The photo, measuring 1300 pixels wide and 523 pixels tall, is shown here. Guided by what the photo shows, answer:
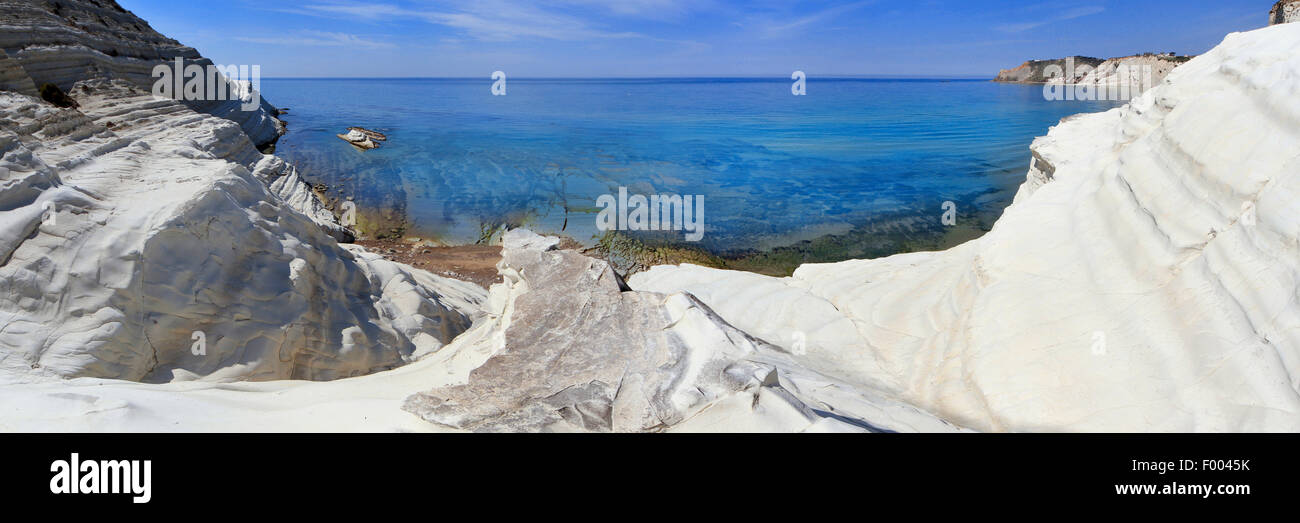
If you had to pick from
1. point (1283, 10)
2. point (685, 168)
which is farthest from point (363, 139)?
point (1283, 10)

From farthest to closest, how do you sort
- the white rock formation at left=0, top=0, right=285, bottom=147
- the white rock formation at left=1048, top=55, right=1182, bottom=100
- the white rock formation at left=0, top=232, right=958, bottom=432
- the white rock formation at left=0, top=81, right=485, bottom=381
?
the white rock formation at left=1048, top=55, right=1182, bottom=100
the white rock formation at left=0, top=0, right=285, bottom=147
the white rock formation at left=0, top=81, right=485, bottom=381
the white rock formation at left=0, top=232, right=958, bottom=432

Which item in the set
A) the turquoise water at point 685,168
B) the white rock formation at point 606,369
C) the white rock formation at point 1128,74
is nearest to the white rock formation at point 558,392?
the white rock formation at point 606,369

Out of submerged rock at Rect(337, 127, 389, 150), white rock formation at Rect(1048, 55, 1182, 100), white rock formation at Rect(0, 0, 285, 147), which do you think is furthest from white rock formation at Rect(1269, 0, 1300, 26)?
white rock formation at Rect(0, 0, 285, 147)

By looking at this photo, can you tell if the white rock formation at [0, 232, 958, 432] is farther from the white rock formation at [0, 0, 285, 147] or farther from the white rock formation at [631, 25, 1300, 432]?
the white rock formation at [0, 0, 285, 147]

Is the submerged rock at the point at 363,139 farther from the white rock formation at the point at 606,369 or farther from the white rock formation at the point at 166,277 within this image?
the white rock formation at the point at 606,369

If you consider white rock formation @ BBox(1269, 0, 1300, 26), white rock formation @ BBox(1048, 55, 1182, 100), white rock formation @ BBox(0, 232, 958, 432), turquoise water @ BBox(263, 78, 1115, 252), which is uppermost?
white rock formation @ BBox(1048, 55, 1182, 100)

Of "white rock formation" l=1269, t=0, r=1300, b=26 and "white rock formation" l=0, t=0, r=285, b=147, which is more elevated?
"white rock formation" l=1269, t=0, r=1300, b=26

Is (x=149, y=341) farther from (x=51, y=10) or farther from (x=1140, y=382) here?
(x=51, y=10)
